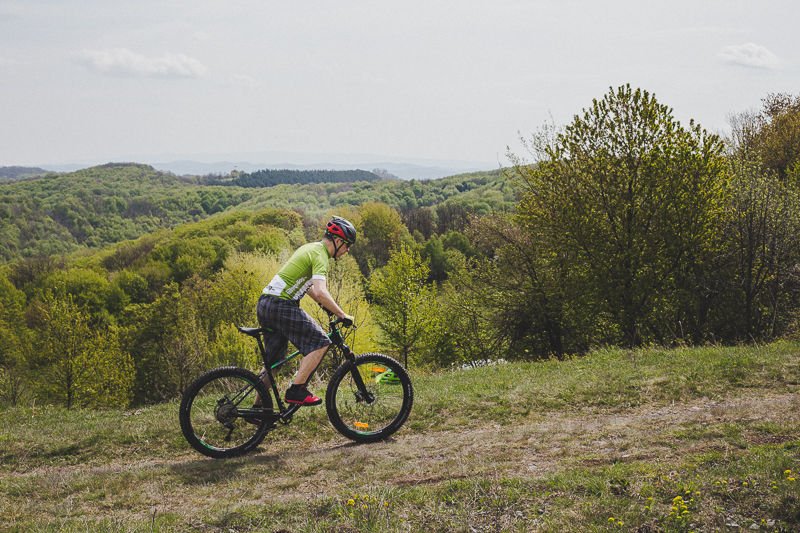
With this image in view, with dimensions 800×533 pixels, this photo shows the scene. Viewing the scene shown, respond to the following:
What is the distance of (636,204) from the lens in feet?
76.5

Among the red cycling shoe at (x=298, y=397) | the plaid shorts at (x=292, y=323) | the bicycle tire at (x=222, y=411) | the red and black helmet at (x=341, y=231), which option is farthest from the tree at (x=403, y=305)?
the red and black helmet at (x=341, y=231)

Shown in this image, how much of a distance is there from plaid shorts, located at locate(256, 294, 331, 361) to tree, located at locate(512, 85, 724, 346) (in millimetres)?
17489

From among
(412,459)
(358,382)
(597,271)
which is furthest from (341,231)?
(597,271)

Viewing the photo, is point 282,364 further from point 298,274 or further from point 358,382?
point 298,274

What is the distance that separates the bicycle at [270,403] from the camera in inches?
304

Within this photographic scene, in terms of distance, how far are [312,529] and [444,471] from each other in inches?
72.6

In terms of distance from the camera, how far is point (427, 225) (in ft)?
417

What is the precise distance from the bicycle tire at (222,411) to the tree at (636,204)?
17624 millimetres

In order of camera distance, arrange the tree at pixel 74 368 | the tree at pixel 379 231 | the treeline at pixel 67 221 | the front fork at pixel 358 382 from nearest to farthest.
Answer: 1. the front fork at pixel 358 382
2. the tree at pixel 74 368
3. the tree at pixel 379 231
4. the treeline at pixel 67 221

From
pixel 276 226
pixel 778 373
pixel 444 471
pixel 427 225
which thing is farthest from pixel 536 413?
pixel 427 225

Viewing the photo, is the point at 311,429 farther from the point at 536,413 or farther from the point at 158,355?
the point at 158,355

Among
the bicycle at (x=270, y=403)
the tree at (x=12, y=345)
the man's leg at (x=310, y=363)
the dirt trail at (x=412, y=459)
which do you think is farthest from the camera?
the tree at (x=12, y=345)

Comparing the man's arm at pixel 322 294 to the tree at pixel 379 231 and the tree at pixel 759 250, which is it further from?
the tree at pixel 379 231

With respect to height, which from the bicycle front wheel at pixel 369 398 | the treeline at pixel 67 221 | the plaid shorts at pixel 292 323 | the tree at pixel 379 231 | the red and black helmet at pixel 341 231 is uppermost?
the treeline at pixel 67 221
